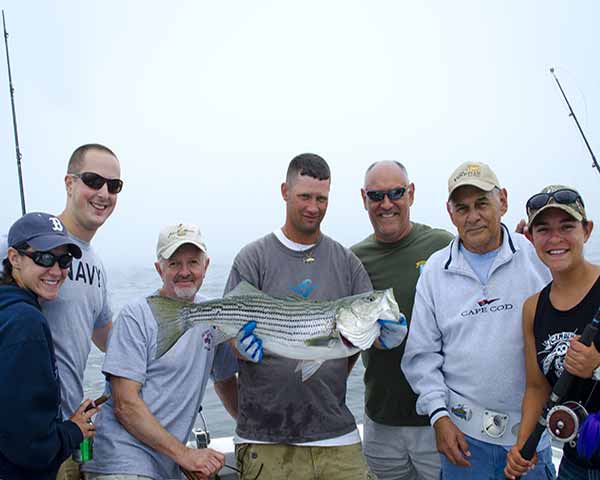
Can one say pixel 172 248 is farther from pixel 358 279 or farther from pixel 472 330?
pixel 472 330

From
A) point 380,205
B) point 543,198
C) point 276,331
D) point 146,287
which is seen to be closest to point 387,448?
point 276,331

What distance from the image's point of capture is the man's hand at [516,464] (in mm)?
3174

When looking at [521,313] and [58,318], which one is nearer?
[521,313]

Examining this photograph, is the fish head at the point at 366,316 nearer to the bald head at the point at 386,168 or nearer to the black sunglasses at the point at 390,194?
the black sunglasses at the point at 390,194

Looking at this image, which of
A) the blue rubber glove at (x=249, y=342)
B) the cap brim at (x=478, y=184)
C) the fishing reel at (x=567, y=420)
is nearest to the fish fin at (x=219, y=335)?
the blue rubber glove at (x=249, y=342)

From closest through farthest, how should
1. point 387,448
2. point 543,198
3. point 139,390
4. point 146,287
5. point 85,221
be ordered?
point 543,198 < point 139,390 < point 85,221 < point 387,448 < point 146,287

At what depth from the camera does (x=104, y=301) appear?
4.64 metres

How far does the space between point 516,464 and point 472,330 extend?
2.96 feet

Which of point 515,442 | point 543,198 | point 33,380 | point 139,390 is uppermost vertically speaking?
point 543,198

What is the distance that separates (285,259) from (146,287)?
80.8ft

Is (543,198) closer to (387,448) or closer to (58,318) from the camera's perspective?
(387,448)

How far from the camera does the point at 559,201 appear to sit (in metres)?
3.18

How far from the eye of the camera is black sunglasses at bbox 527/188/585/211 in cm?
318

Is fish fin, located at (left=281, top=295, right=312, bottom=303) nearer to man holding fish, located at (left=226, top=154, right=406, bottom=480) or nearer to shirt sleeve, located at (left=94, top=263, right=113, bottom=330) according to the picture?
man holding fish, located at (left=226, top=154, right=406, bottom=480)
